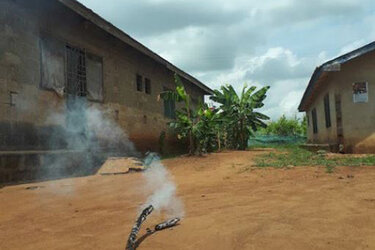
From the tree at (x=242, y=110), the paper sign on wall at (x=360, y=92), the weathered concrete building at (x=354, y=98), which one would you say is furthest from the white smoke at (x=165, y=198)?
the tree at (x=242, y=110)

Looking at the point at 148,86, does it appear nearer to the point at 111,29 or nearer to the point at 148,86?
the point at 148,86

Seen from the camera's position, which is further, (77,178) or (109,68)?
(109,68)

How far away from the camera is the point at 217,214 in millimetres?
4230

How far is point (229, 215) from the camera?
13.6ft

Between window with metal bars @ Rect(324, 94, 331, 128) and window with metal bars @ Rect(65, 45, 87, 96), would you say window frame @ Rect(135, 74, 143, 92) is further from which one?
window with metal bars @ Rect(324, 94, 331, 128)

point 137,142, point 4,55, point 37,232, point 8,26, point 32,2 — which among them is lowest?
point 37,232

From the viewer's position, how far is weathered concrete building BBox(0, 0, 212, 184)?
802 centimetres

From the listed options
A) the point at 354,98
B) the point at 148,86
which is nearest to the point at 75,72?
the point at 148,86

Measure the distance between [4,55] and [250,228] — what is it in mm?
6655

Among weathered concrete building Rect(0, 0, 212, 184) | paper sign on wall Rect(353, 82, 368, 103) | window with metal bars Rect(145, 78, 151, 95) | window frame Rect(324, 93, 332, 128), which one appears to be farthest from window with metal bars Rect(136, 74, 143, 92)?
paper sign on wall Rect(353, 82, 368, 103)

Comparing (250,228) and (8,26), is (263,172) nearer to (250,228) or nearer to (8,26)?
(250,228)

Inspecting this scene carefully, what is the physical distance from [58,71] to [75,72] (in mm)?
790

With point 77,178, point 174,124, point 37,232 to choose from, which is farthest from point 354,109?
point 37,232

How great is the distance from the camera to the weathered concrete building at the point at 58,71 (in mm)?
8016
